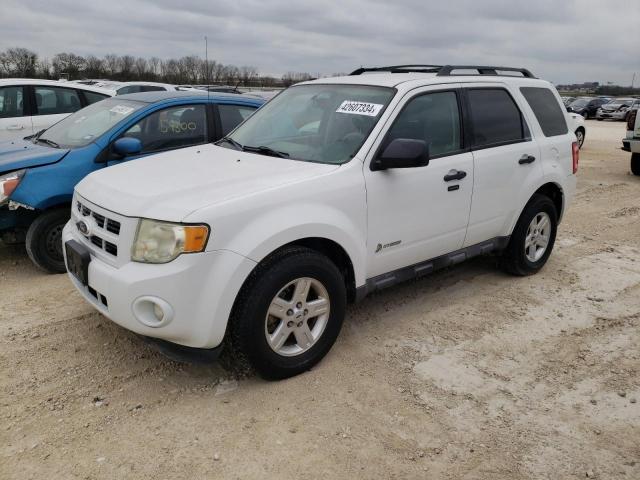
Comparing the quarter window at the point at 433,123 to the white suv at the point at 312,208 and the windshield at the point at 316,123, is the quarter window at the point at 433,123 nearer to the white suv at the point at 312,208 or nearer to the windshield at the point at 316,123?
the white suv at the point at 312,208

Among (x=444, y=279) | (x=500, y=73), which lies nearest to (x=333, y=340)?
(x=444, y=279)

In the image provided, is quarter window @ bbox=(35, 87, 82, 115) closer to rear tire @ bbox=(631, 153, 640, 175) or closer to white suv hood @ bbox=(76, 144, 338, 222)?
white suv hood @ bbox=(76, 144, 338, 222)

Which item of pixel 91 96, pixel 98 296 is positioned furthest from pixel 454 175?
pixel 91 96

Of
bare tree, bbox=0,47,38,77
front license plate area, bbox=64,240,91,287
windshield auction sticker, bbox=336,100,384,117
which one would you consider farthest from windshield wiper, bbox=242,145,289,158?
bare tree, bbox=0,47,38,77

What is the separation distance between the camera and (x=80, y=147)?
5.21 m

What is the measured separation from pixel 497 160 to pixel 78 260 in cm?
320

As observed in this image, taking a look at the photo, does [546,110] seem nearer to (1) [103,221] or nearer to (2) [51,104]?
(1) [103,221]

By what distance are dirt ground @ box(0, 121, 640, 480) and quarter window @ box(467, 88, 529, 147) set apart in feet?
4.43

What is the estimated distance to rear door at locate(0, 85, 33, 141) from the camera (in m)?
7.99

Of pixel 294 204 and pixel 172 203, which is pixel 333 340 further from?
pixel 172 203

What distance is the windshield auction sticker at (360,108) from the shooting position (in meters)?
3.83

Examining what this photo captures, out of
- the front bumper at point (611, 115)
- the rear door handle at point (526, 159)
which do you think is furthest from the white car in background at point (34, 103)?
the front bumper at point (611, 115)

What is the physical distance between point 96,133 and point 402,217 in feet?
10.7

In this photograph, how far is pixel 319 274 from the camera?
336 cm
